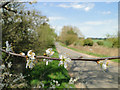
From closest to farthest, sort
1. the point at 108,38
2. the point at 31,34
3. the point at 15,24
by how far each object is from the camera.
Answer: the point at 15,24 < the point at 31,34 < the point at 108,38

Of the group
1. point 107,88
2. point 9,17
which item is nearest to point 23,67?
point 9,17

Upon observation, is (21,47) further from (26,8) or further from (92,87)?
(92,87)

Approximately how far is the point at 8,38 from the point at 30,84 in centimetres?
151

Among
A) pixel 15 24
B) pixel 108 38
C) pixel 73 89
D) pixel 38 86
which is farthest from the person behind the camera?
pixel 108 38

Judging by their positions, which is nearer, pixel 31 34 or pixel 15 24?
pixel 15 24

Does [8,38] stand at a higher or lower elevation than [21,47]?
higher

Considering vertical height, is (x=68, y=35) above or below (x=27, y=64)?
above

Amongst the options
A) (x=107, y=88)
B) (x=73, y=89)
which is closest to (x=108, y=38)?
(x=107, y=88)

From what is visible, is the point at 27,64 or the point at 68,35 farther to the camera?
the point at 68,35

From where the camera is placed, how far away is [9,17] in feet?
11.0

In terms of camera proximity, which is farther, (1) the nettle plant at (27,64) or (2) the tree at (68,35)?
(2) the tree at (68,35)

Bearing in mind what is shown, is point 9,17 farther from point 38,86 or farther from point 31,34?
point 38,86

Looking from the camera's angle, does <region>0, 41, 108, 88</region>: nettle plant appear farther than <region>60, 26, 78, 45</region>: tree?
No

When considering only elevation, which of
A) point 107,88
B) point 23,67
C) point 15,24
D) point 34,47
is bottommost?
point 107,88
